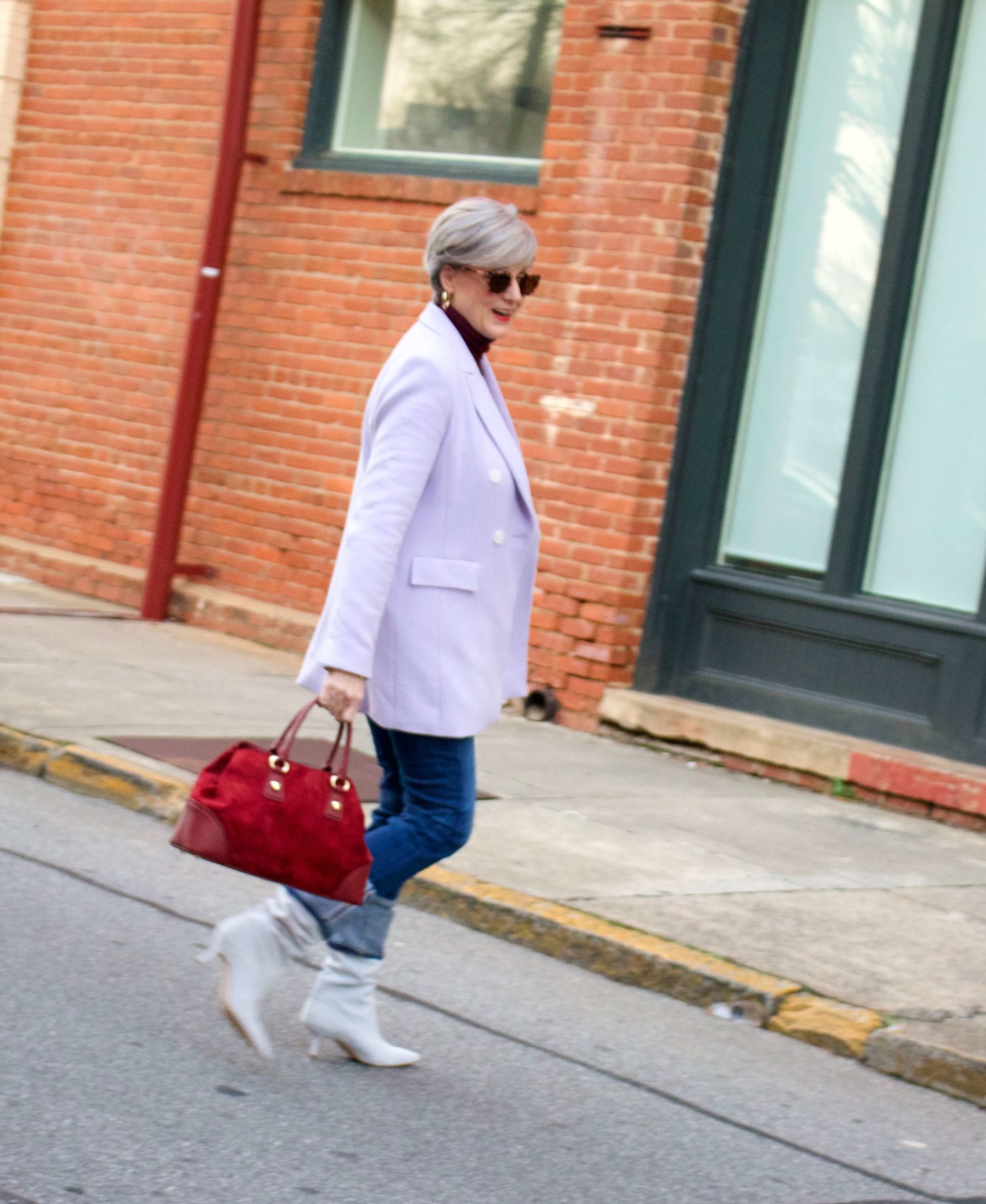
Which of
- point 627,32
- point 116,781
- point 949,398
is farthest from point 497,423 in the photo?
point 627,32

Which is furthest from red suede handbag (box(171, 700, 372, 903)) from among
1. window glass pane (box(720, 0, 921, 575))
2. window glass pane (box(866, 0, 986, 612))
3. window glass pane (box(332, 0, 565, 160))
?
window glass pane (box(332, 0, 565, 160))

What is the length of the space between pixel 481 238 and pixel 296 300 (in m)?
6.62

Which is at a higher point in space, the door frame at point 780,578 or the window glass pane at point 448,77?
the window glass pane at point 448,77

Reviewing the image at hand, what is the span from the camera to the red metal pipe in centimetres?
1044

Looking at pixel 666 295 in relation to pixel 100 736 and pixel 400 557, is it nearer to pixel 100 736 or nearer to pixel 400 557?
pixel 100 736

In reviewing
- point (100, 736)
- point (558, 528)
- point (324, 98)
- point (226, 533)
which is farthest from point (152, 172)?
point (100, 736)

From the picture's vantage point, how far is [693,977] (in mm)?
5164

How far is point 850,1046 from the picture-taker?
16.0ft

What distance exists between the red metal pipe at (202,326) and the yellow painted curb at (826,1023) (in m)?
6.33

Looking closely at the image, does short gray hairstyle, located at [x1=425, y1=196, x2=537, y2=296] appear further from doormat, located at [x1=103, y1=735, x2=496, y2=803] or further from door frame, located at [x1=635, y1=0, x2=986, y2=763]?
door frame, located at [x1=635, y1=0, x2=986, y2=763]

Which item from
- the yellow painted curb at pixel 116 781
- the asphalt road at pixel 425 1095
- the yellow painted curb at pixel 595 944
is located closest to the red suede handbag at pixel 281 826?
the asphalt road at pixel 425 1095

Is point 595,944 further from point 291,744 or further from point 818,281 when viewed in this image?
point 818,281

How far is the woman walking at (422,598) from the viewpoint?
3.91 meters

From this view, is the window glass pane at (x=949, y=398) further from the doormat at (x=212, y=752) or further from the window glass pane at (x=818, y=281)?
the doormat at (x=212, y=752)
